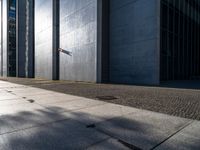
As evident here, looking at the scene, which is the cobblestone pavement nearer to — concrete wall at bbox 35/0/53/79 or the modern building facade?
the modern building facade

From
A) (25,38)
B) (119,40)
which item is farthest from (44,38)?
(119,40)

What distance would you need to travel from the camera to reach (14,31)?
51.5 metres

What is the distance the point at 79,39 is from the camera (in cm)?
2359

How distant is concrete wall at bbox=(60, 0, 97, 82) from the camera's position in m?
21.1

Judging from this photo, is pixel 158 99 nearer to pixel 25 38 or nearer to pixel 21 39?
pixel 25 38

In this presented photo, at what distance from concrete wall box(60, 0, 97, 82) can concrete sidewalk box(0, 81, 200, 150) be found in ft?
51.3

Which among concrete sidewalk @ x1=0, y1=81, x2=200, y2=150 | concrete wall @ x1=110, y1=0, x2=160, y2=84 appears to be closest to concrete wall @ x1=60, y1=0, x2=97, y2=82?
concrete wall @ x1=110, y1=0, x2=160, y2=84

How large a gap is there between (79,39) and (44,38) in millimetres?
13389

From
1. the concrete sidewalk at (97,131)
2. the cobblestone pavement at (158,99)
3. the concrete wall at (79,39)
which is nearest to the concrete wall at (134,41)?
the concrete wall at (79,39)

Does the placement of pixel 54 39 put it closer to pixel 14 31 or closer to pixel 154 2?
pixel 154 2

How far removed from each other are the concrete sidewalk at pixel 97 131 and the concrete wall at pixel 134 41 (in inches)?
496

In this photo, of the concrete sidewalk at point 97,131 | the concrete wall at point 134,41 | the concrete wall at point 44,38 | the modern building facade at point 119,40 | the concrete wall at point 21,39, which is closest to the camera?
the concrete sidewalk at point 97,131

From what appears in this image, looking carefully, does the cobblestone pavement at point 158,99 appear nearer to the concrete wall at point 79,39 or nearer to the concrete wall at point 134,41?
the concrete wall at point 134,41

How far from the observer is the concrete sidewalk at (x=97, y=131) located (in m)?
3.28
